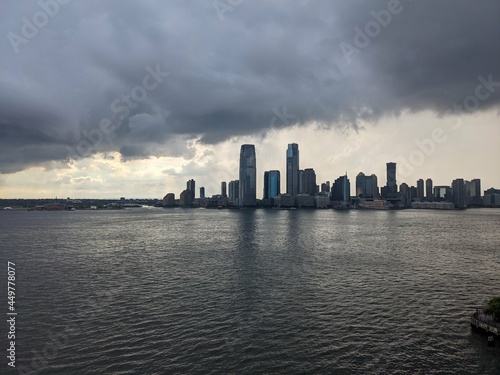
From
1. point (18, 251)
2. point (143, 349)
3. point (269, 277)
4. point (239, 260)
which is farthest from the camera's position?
point (18, 251)

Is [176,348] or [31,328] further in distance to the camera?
[31,328]

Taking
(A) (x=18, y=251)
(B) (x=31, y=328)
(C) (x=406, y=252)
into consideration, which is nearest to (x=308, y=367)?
(B) (x=31, y=328)

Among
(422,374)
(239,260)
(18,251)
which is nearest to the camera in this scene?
(422,374)

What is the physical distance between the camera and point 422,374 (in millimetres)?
34156

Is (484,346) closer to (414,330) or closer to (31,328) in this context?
(414,330)

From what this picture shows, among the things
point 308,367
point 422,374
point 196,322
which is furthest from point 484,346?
point 196,322

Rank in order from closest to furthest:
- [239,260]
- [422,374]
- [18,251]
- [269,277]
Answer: [422,374], [269,277], [239,260], [18,251]

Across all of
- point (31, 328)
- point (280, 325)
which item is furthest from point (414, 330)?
point (31, 328)

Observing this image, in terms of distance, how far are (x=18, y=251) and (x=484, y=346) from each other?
126654 mm

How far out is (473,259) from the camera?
9819 centimetres

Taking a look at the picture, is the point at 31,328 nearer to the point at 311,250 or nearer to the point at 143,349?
the point at 143,349

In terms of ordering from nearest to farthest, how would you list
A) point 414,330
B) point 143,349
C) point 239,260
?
point 143,349
point 414,330
point 239,260

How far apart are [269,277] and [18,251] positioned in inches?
3505

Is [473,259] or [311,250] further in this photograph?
[311,250]
